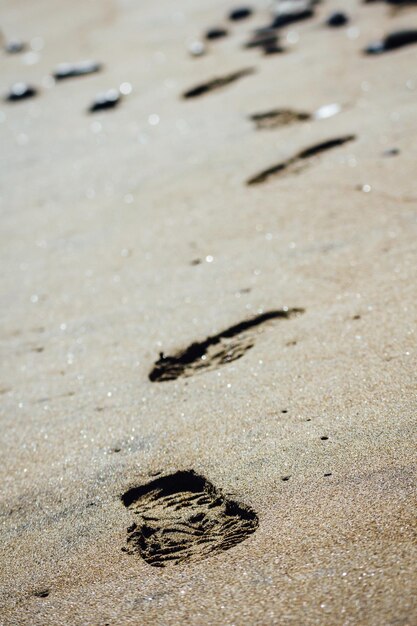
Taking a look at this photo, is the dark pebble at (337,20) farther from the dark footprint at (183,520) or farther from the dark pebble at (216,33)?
the dark footprint at (183,520)

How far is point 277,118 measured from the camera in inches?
145

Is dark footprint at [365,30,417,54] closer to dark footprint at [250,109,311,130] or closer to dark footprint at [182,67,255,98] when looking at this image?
dark footprint at [182,67,255,98]

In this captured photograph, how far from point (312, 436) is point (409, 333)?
1.44 feet

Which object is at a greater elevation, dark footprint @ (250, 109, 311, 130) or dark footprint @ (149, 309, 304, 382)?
dark footprint @ (250, 109, 311, 130)

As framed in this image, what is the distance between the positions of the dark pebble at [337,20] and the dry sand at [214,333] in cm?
42

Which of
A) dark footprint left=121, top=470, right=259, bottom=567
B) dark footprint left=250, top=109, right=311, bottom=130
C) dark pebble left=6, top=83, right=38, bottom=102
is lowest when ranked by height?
dark footprint left=121, top=470, right=259, bottom=567

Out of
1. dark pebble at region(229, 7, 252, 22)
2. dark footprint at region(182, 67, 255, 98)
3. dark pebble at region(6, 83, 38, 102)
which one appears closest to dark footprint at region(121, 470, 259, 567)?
dark footprint at region(182, 67, 255, 98)

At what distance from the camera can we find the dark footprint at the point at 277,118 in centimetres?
361

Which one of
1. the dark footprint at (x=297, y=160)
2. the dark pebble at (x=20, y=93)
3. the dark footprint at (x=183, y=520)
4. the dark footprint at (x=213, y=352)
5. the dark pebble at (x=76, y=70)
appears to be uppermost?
the dark pebble at (x=76, y=70)

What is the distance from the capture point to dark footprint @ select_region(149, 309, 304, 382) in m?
2.22

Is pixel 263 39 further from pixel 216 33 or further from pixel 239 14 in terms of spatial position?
pixel 239 14

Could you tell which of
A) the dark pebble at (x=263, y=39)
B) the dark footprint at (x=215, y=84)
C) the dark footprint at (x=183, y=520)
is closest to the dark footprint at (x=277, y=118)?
the dark footprint at (x=215, y=84)

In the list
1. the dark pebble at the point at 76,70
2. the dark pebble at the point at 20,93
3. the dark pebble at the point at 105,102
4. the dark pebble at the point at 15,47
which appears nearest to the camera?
the dark pebble at the point at 105,102

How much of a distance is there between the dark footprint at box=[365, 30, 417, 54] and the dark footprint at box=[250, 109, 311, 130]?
79 centimetres
